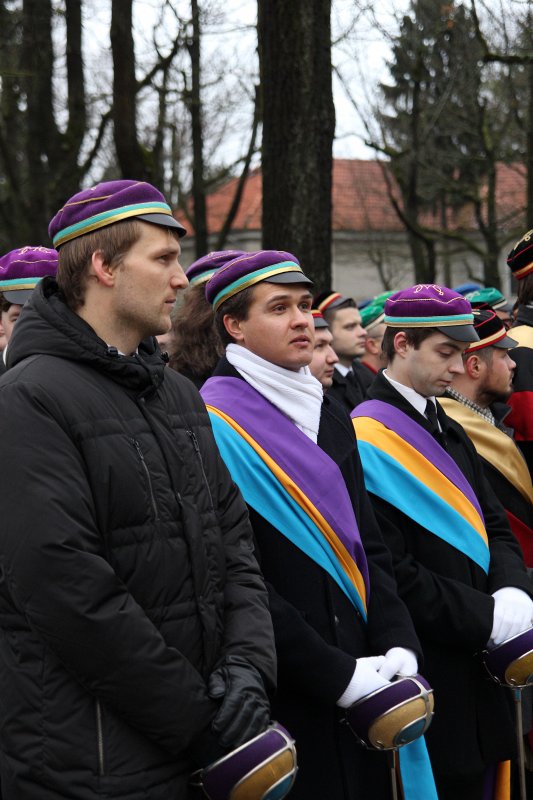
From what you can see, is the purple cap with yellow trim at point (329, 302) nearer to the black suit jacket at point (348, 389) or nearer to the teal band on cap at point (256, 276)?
the black suit jacket at point (348, 389)

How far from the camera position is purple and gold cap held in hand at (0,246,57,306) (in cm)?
499

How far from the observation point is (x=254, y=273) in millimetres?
3719

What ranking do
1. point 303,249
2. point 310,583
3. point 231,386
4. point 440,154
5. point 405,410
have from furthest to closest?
point 440,154, point 303,249, point 405,410, point 231,386, point 310,583

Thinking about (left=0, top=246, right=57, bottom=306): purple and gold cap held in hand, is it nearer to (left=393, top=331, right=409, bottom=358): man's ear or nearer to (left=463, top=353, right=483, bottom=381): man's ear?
(left=393, top=331, right=409, bottom=358): man's ear

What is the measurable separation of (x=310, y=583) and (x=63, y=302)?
123cm

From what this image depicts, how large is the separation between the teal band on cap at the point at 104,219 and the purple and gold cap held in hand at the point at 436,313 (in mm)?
1747

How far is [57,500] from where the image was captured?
2.50 metres

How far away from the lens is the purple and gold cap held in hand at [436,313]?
4375 mm

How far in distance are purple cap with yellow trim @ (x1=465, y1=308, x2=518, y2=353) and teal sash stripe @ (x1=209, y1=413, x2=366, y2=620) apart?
182cm

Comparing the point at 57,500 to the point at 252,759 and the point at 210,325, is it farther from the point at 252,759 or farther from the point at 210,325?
the point at 210,325

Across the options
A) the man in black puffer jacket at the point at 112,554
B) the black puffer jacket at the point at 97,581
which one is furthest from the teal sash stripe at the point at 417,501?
the black puffer jacket at the point at 97,581

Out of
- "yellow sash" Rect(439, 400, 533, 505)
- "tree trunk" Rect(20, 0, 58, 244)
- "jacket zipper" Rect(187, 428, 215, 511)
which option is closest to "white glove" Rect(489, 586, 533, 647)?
"yellow sash" Rect(439, 400, 533, 505)

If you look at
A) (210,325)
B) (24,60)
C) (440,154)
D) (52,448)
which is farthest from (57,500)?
(440,154)

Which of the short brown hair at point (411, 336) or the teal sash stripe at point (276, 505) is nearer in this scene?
the teal sash stripe at point (276, 505)
